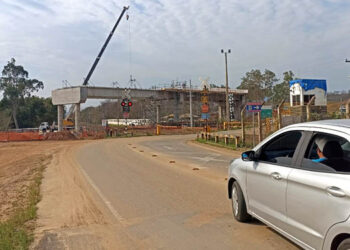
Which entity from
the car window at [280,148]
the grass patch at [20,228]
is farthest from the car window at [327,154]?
the grass patch at [20,228]

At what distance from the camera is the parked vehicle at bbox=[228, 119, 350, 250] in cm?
371

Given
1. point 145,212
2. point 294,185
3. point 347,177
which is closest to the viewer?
point 347,177

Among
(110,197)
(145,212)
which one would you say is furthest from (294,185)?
(110,197)

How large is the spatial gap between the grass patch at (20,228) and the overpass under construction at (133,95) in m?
41.3

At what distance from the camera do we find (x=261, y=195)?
534 centimetres

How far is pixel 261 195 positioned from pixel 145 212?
289cm

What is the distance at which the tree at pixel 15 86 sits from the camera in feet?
257

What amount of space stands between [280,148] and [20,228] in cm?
474

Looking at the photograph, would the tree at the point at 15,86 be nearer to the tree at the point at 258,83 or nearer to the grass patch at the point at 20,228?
the tree at the point at 258,83

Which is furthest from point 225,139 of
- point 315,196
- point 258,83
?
point 258,83

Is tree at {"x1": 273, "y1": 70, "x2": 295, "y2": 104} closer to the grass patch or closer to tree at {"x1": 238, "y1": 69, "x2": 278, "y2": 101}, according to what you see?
tree at {"x1": 238, "y1": 69, "x2": 278, "y2": 101}

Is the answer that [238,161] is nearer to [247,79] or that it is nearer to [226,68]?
[226,68]

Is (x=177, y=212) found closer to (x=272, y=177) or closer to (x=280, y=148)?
(x=280, y=148)

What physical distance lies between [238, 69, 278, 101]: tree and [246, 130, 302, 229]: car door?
76.3 m
